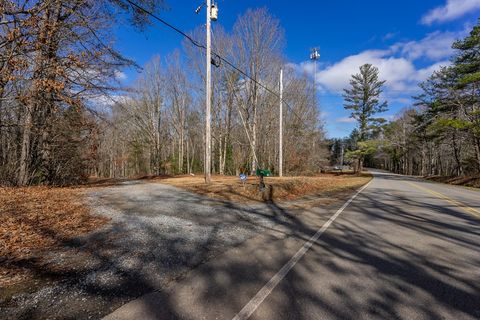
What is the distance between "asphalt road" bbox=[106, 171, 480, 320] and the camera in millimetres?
2570

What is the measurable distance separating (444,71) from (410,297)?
3442 centimetres

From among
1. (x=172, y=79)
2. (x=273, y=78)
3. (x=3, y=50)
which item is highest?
(x=172, y=79)

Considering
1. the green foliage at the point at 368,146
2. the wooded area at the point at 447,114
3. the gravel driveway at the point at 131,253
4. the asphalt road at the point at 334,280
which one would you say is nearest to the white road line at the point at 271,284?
the asphalt road at the point at 334,280

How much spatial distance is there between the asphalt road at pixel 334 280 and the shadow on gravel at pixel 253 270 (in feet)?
0.05

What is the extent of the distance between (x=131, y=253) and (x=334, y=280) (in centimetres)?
294

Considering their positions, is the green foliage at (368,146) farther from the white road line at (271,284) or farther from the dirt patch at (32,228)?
the dirt patch at (32,228)

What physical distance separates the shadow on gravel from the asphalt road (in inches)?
0.6

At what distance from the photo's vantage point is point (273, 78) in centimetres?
2592

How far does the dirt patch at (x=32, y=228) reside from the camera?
330cm

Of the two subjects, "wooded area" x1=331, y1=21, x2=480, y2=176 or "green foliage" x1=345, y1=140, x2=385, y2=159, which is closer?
"wooded area" x1=331, y1=21, x2=480, y2=176

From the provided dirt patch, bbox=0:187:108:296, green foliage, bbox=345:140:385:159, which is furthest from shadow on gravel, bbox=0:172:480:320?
green foliage, bbox=345:140:385:159

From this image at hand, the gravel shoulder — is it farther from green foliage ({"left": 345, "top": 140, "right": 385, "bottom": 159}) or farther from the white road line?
green foliage ({"left": 345, "top": 140, "right": 385, "bottom": 159})

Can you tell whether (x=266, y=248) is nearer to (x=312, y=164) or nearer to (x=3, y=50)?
(x=3, y=50)

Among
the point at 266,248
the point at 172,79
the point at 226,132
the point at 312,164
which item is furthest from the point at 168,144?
the point at 266,248
